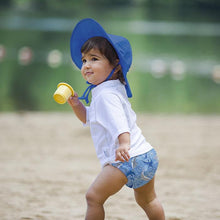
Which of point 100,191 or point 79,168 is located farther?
point 79,168

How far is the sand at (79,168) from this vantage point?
326 centimetres

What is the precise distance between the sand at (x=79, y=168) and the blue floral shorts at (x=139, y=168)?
0.72 meters

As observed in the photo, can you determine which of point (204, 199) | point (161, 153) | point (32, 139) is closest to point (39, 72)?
point (32, 139)

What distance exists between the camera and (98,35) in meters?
2.54

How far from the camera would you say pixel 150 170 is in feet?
8.12

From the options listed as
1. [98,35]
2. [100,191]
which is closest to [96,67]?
[98,35]

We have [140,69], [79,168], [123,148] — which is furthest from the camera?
[140,69]

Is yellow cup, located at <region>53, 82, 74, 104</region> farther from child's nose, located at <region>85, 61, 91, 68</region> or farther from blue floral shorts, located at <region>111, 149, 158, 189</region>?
blue floral shorts, located at <region>111, 149, 158, 189</region>

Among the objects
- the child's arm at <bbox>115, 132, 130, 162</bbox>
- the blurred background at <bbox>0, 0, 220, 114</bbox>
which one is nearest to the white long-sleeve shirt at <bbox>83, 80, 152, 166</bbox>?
the child's arm at <bbox>115, 132, 130, 162</bbox>

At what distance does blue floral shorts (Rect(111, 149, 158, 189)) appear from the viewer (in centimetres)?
242

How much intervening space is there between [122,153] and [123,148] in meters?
0.03

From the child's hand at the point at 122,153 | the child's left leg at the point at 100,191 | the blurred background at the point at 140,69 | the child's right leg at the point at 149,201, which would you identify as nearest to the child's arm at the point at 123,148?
the child's hand at the point at 122,153

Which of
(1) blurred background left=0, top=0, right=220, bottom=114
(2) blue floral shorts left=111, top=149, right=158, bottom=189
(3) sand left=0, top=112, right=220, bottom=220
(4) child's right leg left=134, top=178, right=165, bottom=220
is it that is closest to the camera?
(2) blue floral shorts left=111, top=149, right=158, bottom=189

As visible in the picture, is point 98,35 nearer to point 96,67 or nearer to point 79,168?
point 96,67
